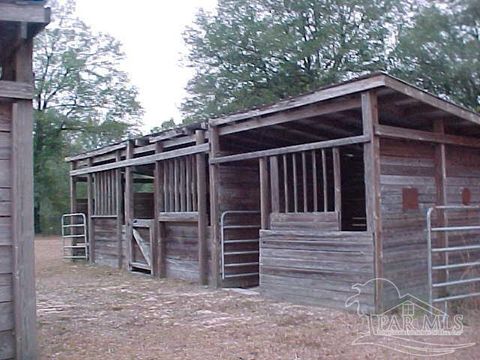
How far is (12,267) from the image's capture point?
178 inches

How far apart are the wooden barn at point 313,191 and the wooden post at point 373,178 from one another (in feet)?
0.04

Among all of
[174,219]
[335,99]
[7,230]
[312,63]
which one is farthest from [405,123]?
[312,63]

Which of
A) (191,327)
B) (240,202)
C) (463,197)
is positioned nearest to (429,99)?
(463,197)

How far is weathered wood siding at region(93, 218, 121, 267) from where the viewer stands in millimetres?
12945

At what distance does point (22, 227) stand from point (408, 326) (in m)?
3.78

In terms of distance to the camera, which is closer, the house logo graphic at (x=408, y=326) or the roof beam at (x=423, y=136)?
the house logo graphic at (x=408, y=326)

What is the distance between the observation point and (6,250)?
452cm

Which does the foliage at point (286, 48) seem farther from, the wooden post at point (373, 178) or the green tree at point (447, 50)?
the wooden post at point (373, 178)

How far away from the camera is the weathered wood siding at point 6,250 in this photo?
449cm

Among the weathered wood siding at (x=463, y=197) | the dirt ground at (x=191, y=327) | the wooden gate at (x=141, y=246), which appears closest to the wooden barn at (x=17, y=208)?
the dirt ground at (x=191, y=327)

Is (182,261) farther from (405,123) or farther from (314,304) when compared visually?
(405,123)

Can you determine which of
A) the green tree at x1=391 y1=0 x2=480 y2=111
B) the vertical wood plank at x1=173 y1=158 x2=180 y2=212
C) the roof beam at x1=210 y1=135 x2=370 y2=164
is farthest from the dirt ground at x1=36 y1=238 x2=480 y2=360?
the green tree at x1=391 y1=0 x2=480 y2=111

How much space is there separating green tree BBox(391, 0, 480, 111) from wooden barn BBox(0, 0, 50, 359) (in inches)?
535

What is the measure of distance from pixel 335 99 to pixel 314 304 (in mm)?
2636
